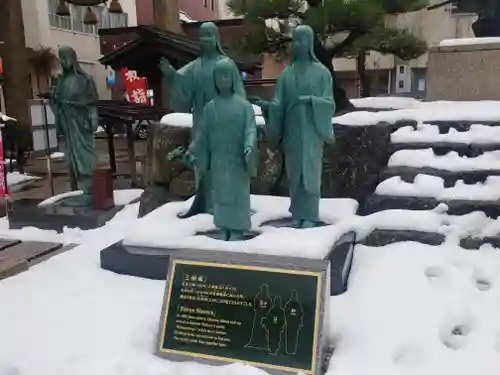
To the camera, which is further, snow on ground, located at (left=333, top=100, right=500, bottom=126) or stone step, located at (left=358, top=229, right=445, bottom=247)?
snow on ground, located at (left=333, top=100, right=500, bottom=126)

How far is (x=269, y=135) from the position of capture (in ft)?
12.4

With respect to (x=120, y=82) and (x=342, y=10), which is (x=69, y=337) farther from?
(x=120, y=82)

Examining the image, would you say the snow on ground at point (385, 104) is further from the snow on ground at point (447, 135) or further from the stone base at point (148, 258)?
the stone base at point (148, 258)

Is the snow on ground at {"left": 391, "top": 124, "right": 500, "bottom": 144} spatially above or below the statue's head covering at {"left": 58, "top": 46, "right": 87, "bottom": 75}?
below

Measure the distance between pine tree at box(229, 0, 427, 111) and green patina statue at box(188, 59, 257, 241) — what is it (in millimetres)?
2998

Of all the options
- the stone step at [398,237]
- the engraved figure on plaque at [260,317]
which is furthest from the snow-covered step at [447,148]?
the engraved figure on plaque at [260,317]

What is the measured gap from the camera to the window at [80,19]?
58.8ft

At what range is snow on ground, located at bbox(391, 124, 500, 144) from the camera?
466 centimetres

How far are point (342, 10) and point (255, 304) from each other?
14.5 ft

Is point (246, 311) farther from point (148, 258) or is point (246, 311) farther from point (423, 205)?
point (423, 205)

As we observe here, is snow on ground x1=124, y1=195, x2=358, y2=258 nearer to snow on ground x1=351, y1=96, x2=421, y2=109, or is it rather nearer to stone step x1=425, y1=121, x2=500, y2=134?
stone step x1=425, y1=121, x2=500, y2=134

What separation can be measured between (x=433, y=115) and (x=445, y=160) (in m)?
0.89

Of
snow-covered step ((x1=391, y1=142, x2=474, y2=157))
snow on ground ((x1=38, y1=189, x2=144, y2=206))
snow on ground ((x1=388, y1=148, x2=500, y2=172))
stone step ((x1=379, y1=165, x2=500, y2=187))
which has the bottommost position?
snow on ground ((x1=38, y1=189, x2=144, y2=206))

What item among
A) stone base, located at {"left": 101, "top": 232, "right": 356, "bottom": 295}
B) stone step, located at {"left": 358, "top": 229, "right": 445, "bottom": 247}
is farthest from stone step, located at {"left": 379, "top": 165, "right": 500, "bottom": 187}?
stone base, located at {"left": 101, "top": 232, "right": 356, "bottom": 295}
